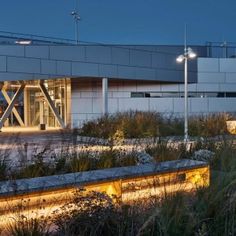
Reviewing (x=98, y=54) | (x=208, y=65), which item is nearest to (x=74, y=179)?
(x=98, y=54)

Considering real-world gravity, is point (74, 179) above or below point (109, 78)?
below

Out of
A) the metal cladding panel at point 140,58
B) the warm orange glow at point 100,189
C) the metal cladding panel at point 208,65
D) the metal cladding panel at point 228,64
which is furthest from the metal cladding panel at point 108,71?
the warm orange glow at point 100,189

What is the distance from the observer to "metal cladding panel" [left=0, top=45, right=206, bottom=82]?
23.0 meters

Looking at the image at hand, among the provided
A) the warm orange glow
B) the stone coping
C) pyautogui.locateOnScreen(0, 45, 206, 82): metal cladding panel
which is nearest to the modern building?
pyautogui.locateOnScreen(0, 45, 206, 82): metal cladding panel

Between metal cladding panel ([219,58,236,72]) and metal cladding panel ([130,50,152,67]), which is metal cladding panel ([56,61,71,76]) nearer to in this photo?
metal cladding panel ([130,50,152,67])

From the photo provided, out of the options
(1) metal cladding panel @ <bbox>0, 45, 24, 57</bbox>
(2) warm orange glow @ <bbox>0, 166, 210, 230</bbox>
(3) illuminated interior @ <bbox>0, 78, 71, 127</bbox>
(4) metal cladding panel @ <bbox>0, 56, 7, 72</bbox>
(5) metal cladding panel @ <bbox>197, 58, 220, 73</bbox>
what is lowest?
(2) warm orange glow @ <bbox>0, 166, 210, 230</bbox>

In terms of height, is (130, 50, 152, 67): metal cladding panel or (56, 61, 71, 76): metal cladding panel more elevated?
(130, 50, 152, 67): metal cladding panel

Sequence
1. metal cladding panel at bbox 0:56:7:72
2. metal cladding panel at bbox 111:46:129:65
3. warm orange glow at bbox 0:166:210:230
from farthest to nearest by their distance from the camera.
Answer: metal cladding panel at bbox 111:46:129:65, metal cladding panel at bbox 0:56:7:72, warm orange glow at bbox 0:166:210:230

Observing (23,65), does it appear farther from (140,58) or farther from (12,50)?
(140,58)

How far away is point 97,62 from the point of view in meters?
25.9

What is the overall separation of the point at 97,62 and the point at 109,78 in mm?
1465

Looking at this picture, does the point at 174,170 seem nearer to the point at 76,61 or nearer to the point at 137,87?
the point at 76,61

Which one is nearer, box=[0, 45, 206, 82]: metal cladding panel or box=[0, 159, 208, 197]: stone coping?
box=[0, 159, 208, 197]: stone coping

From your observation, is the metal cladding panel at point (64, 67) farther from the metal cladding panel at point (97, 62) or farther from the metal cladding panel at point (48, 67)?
the metal cladding panel at point (48, 67)
